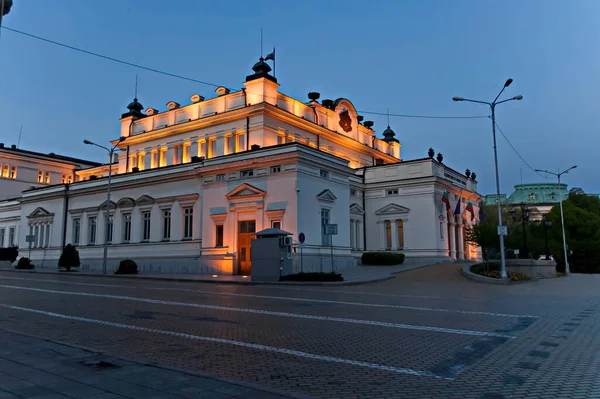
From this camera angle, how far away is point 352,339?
364 inches

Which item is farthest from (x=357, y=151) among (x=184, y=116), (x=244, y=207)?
(x=244, y=207)

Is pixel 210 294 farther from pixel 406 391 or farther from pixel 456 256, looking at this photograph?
pixel 456 256

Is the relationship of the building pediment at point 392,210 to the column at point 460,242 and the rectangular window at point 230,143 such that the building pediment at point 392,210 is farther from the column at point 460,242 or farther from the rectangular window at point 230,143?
the rectangular window at point 230,143

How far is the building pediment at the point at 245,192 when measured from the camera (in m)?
32.0

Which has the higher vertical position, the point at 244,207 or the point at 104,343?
the point at 244,207

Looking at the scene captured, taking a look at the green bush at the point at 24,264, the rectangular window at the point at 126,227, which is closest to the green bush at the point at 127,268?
the rectangular window at the point at 126,227

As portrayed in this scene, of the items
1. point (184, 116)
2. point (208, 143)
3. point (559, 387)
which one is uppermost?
point (184, 116)

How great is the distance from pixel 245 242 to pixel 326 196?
255 inches

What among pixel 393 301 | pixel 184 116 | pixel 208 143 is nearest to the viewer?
pixel 393 301

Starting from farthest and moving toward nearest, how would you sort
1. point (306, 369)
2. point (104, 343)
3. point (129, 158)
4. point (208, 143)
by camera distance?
point (129, 158), point (208, 143), point (104, 343), point (306, 369)

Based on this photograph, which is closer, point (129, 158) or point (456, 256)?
point (456, 256)

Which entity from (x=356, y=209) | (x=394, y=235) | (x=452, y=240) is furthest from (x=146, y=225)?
(x=452, y=240)

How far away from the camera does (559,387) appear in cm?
594

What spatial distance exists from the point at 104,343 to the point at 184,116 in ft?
132
